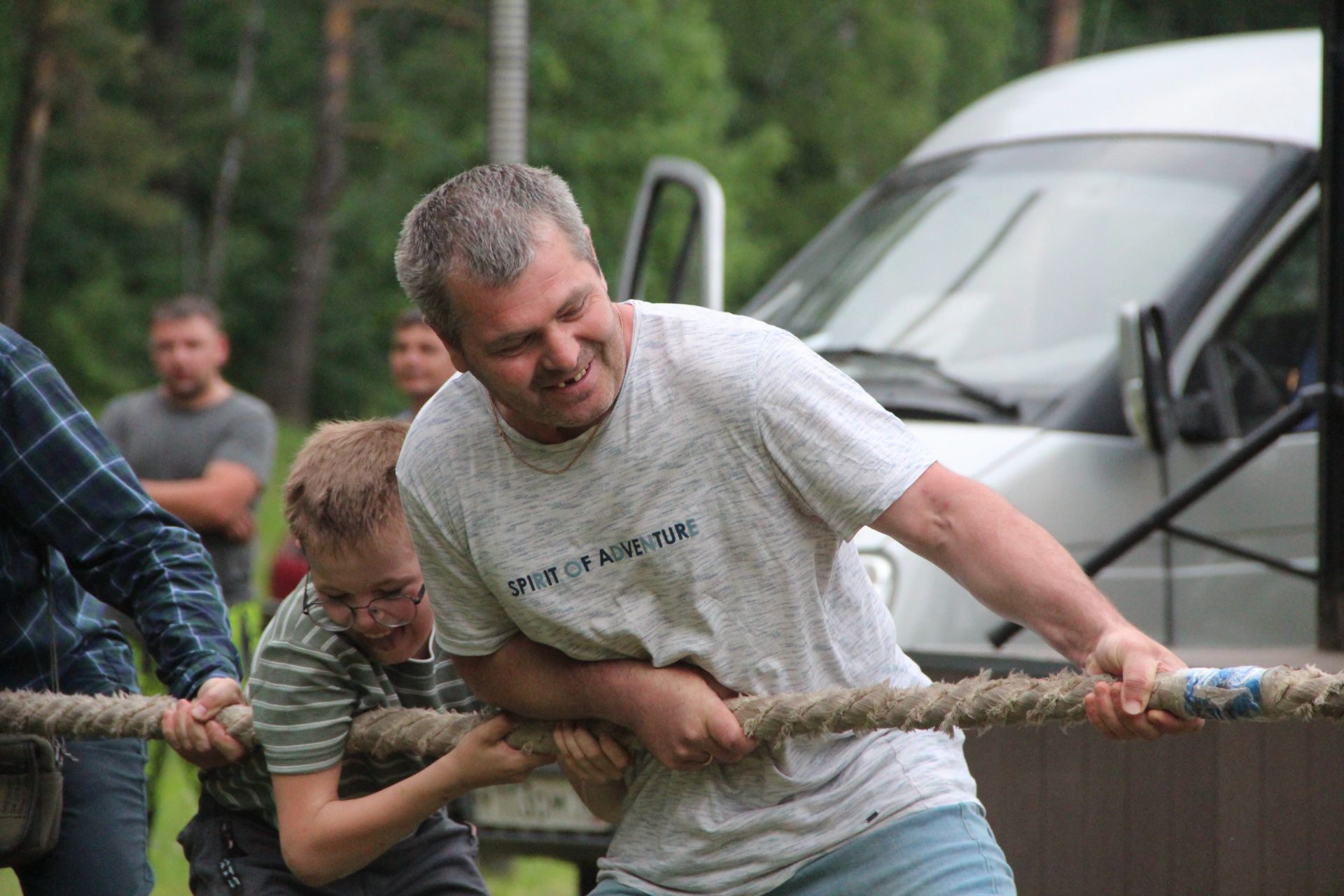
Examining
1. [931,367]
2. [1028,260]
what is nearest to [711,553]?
[931,367]

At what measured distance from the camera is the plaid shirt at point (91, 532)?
3018mm

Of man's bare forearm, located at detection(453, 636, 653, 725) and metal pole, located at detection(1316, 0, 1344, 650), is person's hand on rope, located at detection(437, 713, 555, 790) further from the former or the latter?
metal pole, located at detection(1316, 0, 1344, 650)

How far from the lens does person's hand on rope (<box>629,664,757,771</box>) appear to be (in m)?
2.42

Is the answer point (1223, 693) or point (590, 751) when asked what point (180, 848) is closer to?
point (590, 751)

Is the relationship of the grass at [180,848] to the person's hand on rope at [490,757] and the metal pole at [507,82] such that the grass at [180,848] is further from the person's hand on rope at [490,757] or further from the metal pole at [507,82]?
the metal pole at [507,82]

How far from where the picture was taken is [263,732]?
281 cm

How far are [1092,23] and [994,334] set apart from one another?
25313 mm

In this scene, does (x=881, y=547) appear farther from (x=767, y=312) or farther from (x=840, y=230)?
(x=840, y=230)

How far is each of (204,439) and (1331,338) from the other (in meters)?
4.41

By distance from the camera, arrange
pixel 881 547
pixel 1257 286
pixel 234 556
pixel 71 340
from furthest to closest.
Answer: pixel 71 340 < pixel 234 556 < pixel 1257 286 < pixel 881 547

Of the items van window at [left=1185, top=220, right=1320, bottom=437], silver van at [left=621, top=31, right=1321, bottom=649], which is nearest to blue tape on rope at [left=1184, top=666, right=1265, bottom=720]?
silver van at [left=621, top=31, right=1321, bottom=649]

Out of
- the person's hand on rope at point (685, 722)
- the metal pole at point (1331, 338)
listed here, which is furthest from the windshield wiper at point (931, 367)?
the person's hand on rope at point (685, 722)

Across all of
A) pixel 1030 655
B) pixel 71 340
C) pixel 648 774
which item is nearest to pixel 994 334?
pixel 1030 655

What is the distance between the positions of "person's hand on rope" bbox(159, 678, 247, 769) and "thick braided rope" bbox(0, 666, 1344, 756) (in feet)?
0.06
